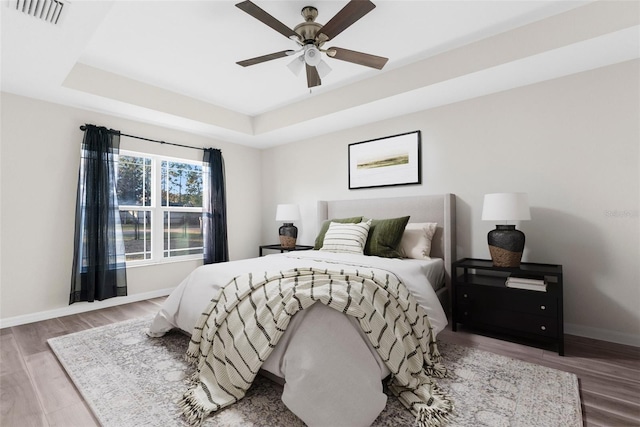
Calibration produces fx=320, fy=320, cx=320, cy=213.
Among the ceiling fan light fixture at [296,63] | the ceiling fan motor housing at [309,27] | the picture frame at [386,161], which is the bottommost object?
the picture frame at [386,161]

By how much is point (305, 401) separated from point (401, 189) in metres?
2.87

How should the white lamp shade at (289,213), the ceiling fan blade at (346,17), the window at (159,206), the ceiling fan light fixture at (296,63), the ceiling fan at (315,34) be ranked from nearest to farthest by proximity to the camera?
the ceiling fan blade at (346,17) < the ceiling fan at (315,34) < the ceiling fan light fixture at (296,63) < the window at (159,206) < the white lamp shade at (289,213)

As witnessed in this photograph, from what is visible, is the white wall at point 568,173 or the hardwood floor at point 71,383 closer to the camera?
the hardwood floor at point 71,383

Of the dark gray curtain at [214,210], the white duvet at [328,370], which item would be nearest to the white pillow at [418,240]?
the white duvet at [328,370]

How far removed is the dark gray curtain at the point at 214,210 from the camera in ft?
15.4

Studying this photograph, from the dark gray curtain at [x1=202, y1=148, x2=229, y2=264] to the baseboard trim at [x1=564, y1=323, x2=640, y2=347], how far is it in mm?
4161

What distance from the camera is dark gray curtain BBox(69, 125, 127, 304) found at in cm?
350

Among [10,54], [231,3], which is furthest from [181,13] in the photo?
[10,54]

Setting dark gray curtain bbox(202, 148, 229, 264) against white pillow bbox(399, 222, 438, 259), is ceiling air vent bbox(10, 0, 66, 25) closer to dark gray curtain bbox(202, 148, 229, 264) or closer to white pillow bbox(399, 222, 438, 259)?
dark gray curtain bbox(202, 148, 229, 264)

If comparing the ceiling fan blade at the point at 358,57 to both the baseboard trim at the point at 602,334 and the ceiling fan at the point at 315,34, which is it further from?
the baseboard trim at the point at 602,334

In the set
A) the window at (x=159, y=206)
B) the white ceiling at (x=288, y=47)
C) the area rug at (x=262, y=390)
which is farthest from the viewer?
the window at (x=159, y=206)

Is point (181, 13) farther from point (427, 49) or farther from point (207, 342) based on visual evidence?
point (207, 342)

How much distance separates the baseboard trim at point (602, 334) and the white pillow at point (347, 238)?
195 centimetres

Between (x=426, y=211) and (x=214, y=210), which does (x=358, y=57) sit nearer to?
(x=426, y=211)
